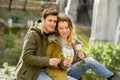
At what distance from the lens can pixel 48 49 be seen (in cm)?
420

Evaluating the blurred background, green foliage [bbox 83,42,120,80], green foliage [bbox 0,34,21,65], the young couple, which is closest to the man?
the young couple

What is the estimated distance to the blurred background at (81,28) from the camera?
805 cm

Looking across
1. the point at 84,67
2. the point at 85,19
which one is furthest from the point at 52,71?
the point at 85,19

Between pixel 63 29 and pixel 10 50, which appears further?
pixel 10 50

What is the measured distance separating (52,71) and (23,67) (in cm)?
30

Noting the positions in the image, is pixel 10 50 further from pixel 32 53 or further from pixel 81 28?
pixel 32 53

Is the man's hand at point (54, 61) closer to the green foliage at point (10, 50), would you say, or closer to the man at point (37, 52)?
the man at point (37, 52)

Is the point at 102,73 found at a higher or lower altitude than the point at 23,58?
lower

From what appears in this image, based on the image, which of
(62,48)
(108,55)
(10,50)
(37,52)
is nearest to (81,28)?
(10,50)

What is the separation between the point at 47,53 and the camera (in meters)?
4.21

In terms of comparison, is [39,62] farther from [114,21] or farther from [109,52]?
[114,21]

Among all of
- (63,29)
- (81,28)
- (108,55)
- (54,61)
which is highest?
(63,29)

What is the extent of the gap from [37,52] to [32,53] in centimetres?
8

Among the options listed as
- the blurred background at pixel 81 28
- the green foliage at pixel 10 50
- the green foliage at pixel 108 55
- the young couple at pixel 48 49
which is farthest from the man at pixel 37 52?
the green foliage at pixel 10 50
